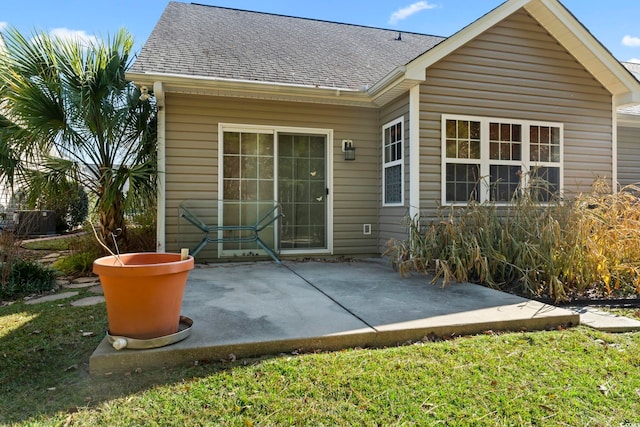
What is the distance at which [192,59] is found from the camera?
563cm

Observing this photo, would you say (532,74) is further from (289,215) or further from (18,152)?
(18,152)

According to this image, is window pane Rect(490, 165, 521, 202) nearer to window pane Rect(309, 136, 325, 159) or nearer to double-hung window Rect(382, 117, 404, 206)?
double-hung window Rect(382, 117, 404, 206)

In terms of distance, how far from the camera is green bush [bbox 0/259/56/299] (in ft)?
13.2

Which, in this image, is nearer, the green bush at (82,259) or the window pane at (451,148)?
the green bush at (82,259)

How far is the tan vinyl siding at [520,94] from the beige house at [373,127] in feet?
0.06

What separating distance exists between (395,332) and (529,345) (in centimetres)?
85

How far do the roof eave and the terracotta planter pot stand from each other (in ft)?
10.9

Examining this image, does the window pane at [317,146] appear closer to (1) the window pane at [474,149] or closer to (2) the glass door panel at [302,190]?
(2) the glass door panel at [302,190]

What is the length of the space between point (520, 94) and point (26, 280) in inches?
267

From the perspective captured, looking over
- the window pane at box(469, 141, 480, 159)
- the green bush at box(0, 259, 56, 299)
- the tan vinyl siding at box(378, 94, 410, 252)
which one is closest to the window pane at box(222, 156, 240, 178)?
the tan vinyl siding at box(378, 94, 410, 252)

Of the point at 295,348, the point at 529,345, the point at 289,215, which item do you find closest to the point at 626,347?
the point at 529,345

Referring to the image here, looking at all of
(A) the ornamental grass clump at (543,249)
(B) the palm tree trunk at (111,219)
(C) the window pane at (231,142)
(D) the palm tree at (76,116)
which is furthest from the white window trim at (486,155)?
(B) the palm tree trunk at (111,219)

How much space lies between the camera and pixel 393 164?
5.76 meters

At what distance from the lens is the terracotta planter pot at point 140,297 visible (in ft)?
7.07
